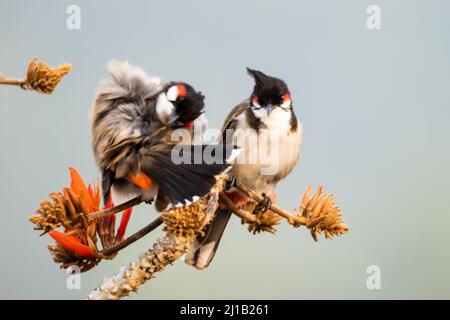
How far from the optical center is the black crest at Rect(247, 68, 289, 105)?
217cm

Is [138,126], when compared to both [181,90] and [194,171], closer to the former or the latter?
[181,90]

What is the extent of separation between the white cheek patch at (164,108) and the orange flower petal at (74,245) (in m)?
0.57

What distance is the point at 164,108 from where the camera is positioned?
170cm

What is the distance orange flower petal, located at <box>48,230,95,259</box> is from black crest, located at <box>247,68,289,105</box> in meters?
1.10

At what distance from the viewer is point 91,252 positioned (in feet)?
3.98

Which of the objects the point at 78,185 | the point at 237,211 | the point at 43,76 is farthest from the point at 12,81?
the point at 237,211

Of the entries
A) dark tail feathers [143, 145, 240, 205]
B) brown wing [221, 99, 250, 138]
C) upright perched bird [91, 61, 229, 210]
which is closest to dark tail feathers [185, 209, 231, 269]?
upright perched bird [91, 61, 229, 210]

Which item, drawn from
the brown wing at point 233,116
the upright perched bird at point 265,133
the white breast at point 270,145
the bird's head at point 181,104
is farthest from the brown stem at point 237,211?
the brown wing at point 233,116

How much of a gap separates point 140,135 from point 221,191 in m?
0.54

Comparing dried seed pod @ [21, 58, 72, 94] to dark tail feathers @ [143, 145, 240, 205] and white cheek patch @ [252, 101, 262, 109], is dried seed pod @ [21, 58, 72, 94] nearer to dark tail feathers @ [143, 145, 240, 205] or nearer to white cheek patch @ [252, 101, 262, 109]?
dark tail feathers @ [143, 145, 240, 205]

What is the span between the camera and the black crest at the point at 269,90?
7.10ft

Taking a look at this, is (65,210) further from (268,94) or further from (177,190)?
(268,94)

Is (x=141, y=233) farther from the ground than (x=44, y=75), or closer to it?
closer to it

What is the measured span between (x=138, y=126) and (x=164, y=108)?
110mm
